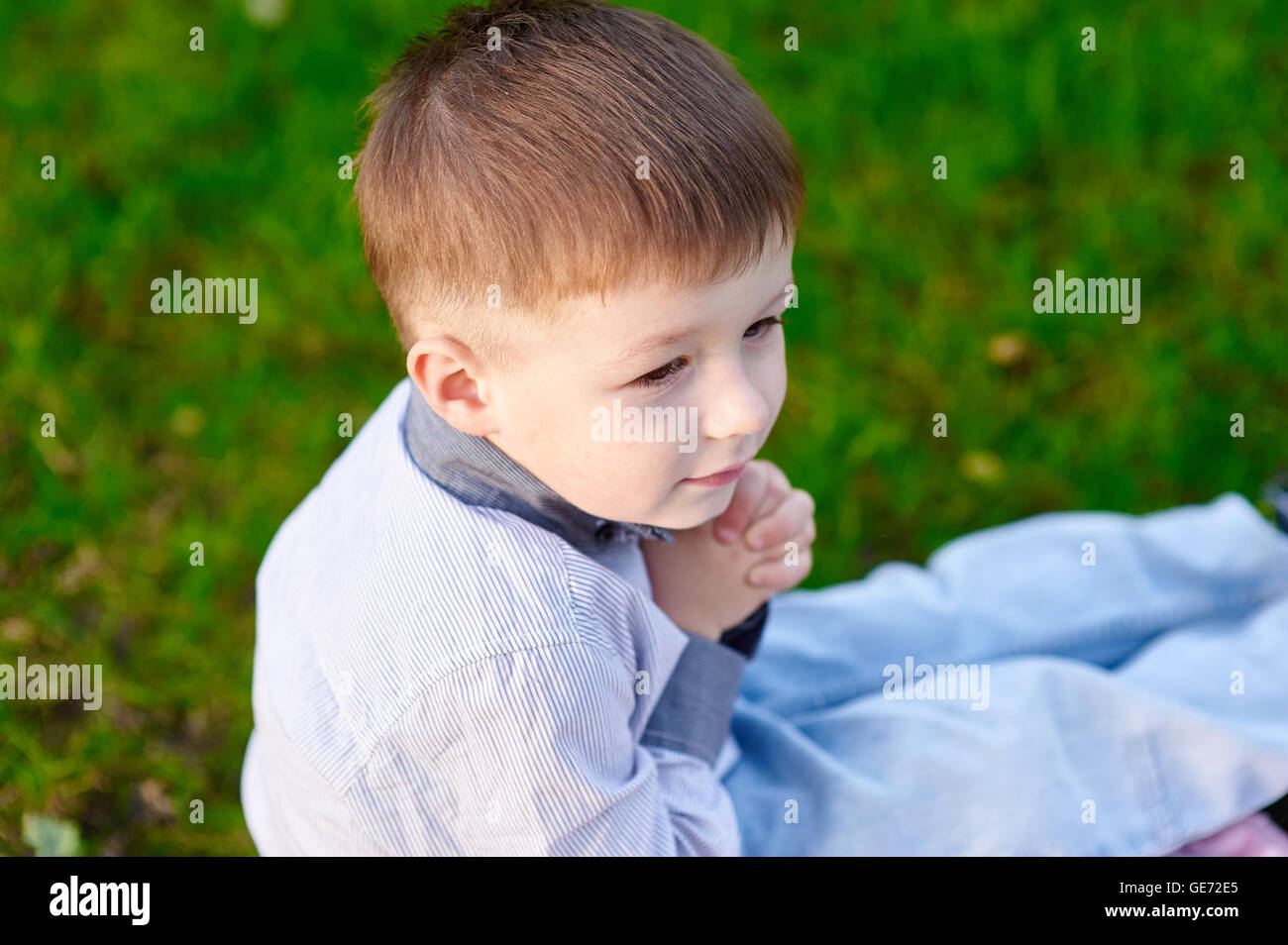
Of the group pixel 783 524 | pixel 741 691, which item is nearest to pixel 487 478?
pixel 783 524

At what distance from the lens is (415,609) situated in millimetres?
1296

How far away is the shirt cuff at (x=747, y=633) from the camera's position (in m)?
1.70

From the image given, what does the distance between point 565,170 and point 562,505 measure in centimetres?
39

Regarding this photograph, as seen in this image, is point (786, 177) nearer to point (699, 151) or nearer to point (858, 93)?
point (699, 151)

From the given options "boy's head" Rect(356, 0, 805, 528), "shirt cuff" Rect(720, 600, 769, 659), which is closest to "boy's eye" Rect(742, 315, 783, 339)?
"boy's head" Rect(356, 0, 805, 528)

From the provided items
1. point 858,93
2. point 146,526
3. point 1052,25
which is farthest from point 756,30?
point 146,526

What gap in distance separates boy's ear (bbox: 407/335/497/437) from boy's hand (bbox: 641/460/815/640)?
393 mm

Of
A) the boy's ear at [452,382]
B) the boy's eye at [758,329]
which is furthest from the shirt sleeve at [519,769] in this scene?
the boy's eye at [758,329]

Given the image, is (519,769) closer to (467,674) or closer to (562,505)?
(467,674)

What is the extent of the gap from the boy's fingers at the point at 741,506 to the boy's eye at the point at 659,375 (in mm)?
377

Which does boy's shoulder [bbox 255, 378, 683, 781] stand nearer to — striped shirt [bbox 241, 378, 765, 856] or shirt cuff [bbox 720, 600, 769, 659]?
striped shirt [bbox 241, 378, 765, 856]

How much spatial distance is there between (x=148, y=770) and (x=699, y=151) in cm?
157

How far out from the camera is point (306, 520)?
1.58 metres

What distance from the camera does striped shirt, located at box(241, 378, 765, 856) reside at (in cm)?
127
